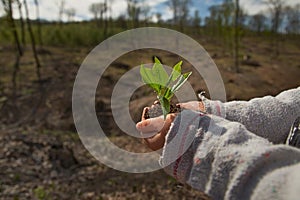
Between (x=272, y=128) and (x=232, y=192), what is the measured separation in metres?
0.36

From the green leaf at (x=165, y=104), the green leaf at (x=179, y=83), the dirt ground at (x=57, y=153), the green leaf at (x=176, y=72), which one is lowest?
the dirt ground at (x=57, y=153)

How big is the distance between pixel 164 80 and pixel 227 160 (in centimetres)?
24

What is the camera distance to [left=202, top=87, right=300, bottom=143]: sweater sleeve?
0.86 meters

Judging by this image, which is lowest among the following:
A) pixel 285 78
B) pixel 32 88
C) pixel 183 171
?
pixel 285 78

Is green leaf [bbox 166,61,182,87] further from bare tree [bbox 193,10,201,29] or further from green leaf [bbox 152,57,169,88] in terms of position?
bare tree [bbox 193,10,201,29]

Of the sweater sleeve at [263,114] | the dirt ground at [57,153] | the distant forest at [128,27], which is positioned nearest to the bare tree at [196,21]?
the distant forest at [128,27]

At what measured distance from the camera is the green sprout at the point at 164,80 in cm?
71

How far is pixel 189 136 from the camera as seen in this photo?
0.69 meters

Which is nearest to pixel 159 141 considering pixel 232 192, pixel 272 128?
pixel 232 192

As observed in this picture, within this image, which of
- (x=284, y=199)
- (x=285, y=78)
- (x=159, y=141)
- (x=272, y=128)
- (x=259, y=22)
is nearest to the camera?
(x=284, y=199)

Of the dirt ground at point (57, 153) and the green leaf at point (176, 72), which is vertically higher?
the green leaf at point (176, 72)

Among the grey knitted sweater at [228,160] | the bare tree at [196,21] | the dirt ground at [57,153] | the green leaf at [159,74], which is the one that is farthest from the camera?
the bare tree at [196,21]

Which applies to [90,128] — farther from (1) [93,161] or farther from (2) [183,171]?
(2) [183,171]

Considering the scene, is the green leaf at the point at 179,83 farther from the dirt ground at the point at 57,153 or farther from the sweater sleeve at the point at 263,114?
the dirt ground at the point at 57,153
